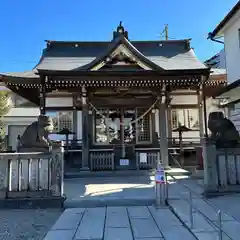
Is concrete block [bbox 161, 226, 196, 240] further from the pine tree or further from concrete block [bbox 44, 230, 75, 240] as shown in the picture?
the pine tree

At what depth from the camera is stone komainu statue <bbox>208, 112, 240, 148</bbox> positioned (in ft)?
22.1

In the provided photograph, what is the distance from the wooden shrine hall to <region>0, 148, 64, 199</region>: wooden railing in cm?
459

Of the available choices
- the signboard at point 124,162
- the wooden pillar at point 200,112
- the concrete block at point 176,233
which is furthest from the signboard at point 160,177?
the wooden pillar at point 200,112

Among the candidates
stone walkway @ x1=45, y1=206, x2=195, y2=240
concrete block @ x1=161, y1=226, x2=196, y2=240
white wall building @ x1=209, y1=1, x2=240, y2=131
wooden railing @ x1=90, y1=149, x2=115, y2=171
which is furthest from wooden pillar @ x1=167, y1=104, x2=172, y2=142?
concrete block @ x1=161, y1=226, x2=196, y2=240

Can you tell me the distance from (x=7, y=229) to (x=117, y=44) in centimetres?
900

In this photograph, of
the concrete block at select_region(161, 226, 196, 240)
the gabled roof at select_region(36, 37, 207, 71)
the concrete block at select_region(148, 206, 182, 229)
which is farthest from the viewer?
the gabled roof at select_region(36, 37, 207, 71)

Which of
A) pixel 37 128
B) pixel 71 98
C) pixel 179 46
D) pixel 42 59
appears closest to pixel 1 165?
pixel 37 128

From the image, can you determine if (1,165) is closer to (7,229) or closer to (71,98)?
(7,229)

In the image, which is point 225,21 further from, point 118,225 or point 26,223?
point 26,223

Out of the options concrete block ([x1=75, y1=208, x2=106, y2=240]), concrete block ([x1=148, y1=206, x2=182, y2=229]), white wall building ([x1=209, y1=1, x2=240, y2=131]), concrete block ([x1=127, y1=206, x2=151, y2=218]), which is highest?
white wall building ([x1=209, y1=1, x2=240, y2=131])

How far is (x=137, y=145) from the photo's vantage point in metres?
13.6

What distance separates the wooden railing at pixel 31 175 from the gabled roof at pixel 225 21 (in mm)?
8858

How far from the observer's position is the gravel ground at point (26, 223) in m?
4.22

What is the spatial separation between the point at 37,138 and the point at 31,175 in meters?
0.92
